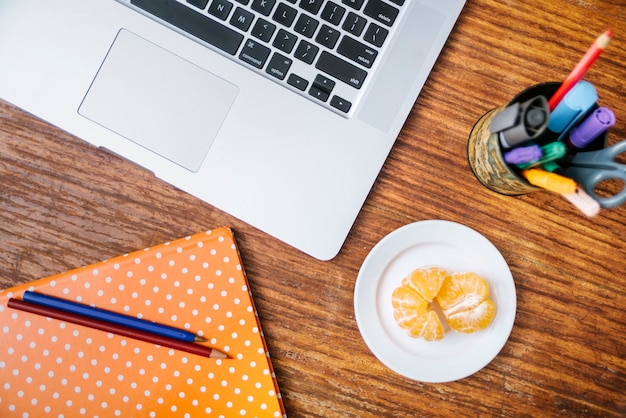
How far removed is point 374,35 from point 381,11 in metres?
0.03

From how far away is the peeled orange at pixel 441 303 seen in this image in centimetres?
64

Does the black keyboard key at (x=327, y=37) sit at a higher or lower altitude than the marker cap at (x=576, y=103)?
lower

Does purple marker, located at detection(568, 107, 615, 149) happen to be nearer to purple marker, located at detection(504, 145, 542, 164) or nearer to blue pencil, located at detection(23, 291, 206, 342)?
purple marker, located at detection(504, 145, 542, 164)

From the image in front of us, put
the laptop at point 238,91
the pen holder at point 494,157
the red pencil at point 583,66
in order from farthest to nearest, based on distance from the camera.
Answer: the laptop at point 238,91 < the pen holder at point 494,157 < the red pencil at point 583,66

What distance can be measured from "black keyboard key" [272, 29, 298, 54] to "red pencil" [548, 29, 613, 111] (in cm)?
31

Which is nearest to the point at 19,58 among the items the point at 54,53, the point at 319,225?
the point at 54,53

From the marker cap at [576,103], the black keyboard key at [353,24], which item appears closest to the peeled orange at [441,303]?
the marker cap at [576,103]

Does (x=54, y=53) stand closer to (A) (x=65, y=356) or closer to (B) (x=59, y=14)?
(B) (x=59, y=14)

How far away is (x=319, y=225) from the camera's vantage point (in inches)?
26.8

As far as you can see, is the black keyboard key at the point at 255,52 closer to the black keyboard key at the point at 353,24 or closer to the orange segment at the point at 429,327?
the black keyboard key at the point at 353,24

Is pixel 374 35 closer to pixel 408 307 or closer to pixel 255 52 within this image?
pixel 255 52

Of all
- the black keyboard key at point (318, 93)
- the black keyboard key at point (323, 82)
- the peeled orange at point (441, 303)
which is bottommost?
the peeled orange at point (441, 303)

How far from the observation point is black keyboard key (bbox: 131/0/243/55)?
2.24 ft

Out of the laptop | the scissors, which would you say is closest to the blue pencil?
the laptop
